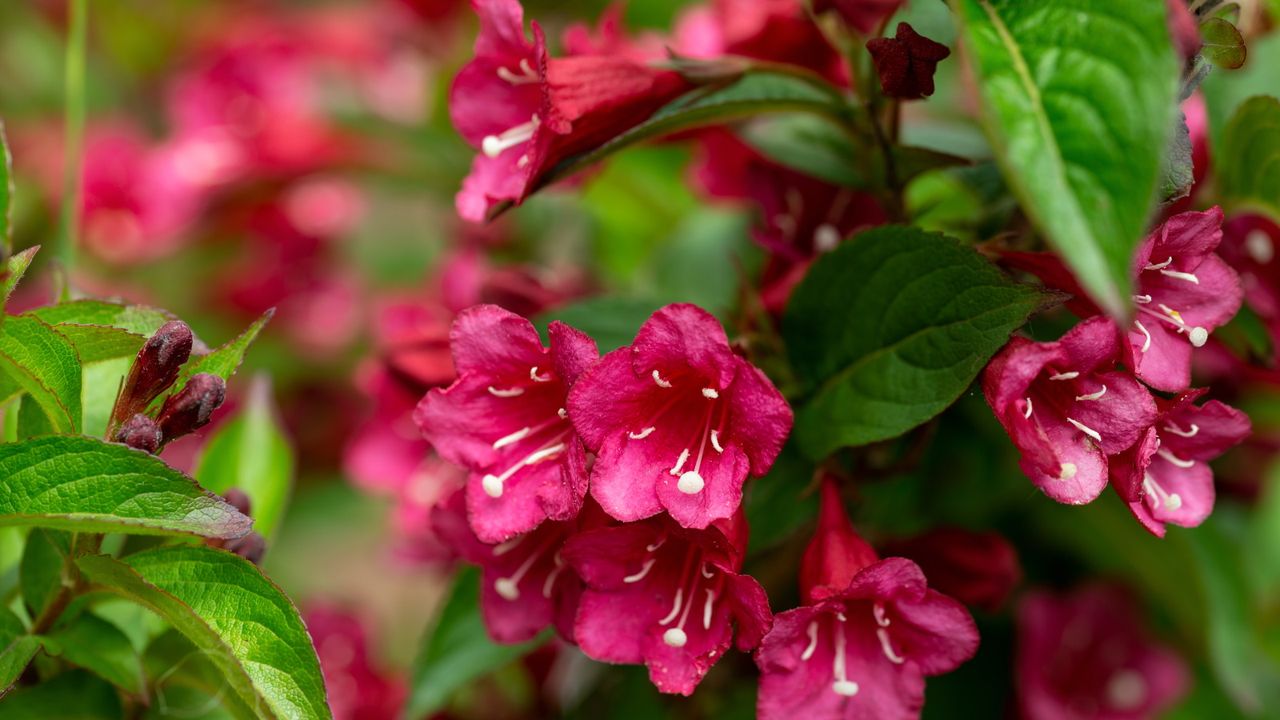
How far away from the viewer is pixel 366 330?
219 cm

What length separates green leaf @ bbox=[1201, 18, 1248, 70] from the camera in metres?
0.79

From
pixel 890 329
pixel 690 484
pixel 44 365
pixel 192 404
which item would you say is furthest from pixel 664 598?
pixel 44 365

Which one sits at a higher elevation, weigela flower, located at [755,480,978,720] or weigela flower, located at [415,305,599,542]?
weigela flower, located at [415,305,599,542]

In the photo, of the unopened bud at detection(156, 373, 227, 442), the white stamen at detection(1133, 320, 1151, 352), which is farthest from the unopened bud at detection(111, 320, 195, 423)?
the white stamen at detection(1133, 320, 1151, 352)

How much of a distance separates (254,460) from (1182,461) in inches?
34.7

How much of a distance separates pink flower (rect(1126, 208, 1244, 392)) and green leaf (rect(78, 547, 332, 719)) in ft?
2.04

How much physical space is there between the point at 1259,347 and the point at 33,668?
1.09 m

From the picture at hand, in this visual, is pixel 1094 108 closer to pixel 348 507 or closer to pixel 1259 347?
pixel 1259 347

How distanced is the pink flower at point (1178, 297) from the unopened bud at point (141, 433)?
0.69 meters

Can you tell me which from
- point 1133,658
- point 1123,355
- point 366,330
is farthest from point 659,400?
point 366,330

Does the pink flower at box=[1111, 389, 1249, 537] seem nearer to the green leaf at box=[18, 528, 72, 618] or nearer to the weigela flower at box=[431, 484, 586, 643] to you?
the weigela flower at box=[431, 484, 586, 643]

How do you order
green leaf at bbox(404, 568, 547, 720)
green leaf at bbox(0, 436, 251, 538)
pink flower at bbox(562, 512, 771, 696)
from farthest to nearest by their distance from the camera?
1. green leaf at bbox(404, 568, 547, 720)
2. pink flower at bbox(562, 512, 771, 696)
3. green leaf at bbox(0, 436, 251, 538)

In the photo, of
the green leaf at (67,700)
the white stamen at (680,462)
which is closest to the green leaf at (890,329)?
the white stamen at (680,462)

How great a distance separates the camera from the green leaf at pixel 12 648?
0.77m
